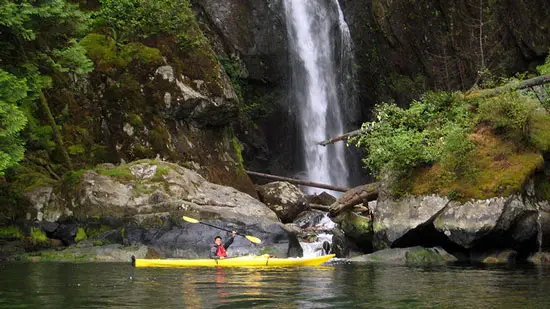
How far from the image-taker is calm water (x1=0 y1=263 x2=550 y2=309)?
24.9 ft

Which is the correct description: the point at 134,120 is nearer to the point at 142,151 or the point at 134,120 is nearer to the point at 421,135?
the point at 142,151

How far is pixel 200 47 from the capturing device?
22.4 metres

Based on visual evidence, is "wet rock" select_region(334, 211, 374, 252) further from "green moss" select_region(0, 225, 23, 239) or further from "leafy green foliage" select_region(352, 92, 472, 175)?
"green moss" select_region(0, 225, 23, 239)

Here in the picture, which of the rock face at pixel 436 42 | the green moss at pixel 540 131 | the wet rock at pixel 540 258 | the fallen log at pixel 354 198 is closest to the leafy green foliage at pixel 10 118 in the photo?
the fallen log at pixel 354 198

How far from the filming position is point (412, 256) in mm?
13969

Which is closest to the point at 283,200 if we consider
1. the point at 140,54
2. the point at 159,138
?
the point at 159,138

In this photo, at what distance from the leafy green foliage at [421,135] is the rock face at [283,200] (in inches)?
233

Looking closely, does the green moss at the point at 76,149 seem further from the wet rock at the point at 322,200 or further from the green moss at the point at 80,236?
the wet rock at the point at 322,200

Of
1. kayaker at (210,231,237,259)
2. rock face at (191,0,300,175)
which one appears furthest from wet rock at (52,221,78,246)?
rock face at (191,0,300,175)

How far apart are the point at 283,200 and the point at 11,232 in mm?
9728

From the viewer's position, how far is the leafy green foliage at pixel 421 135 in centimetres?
1489

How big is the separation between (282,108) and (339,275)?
19.8m

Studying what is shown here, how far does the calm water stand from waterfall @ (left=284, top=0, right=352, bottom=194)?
57.0 ft

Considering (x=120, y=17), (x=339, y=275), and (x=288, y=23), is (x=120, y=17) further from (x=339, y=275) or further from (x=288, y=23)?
(x=339, y=275)
